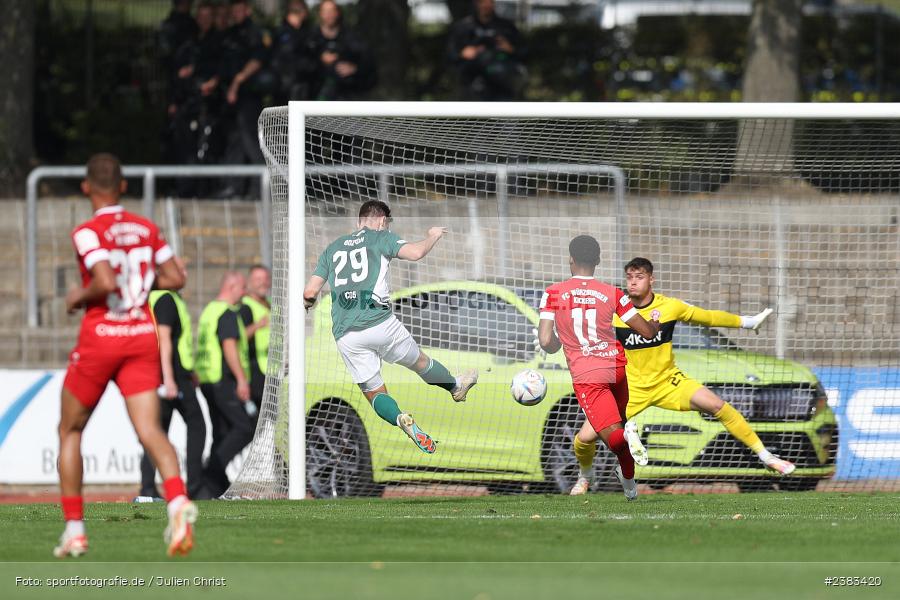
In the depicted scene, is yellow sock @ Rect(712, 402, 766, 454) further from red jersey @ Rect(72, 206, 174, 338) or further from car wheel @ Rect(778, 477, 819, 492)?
red jersey @ Rect(72, 206, 174, 338)

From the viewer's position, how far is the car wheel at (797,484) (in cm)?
1291

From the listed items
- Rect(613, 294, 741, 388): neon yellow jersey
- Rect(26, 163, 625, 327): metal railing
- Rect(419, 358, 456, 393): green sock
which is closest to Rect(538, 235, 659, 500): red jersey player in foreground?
Rect(613, 294, 741, 388): neon yellow jersey

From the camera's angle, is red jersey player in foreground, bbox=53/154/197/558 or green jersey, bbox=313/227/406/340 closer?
red jersey player in foreground, bbox=53/154/197/558

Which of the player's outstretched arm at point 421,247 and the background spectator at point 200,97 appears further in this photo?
the background spectator at point 200,97

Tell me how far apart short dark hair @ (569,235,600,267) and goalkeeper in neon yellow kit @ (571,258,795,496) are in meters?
0.57

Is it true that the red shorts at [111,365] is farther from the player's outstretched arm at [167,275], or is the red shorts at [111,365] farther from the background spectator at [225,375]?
the background spectator at [225,375]

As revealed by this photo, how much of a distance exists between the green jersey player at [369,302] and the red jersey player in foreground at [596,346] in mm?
1041

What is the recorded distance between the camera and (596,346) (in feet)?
35.0

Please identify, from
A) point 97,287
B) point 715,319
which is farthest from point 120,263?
point 715,319

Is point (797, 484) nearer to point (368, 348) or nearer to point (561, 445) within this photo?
point (561, 445)

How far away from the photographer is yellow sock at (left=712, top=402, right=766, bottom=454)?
38.7ft

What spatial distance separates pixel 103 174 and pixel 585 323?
4.28 m

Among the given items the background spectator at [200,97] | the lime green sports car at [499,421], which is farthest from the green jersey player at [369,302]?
the background spectator at [200,97]

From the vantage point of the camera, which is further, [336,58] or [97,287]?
[336,58]
